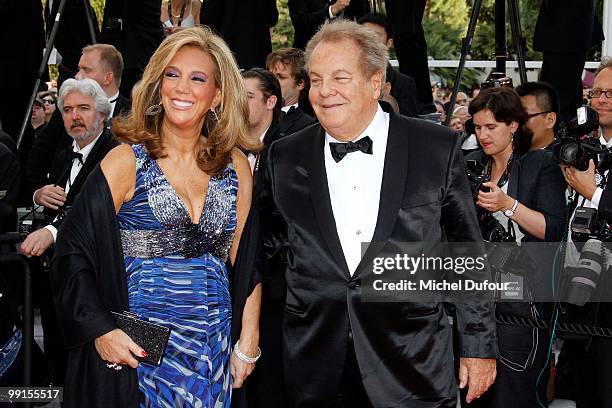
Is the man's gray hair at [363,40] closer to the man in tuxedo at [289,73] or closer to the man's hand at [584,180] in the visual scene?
the man's hand at [584,180]

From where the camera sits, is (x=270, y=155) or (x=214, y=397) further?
(x=270, y=155)

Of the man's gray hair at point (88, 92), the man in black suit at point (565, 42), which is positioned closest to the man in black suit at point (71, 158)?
the man's gray hair at point (88, 92)

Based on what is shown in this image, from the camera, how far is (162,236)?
356 centimetres

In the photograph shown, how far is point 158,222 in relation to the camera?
3.56 m

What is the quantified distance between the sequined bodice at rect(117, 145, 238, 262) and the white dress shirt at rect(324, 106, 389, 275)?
460 mm

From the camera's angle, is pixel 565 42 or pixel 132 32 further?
pixel 132 32

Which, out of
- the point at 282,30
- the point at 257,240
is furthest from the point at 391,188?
the point at 282,30

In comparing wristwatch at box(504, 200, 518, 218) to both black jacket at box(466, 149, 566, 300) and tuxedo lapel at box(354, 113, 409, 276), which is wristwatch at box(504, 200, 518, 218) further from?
tuxedo lapel at box(354, 113, 409, 276)

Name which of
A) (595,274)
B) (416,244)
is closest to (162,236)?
(416,244)

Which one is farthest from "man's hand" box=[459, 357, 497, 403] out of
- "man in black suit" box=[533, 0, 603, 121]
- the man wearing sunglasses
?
"man in black suit" box=[533, 0, 603, 121]

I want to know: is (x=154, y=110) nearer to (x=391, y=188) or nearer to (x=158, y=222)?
(x=158, y=222)

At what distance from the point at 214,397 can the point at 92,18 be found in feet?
16.1

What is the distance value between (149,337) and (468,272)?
118cm

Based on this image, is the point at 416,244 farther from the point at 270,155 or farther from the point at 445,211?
the point at 270,155
